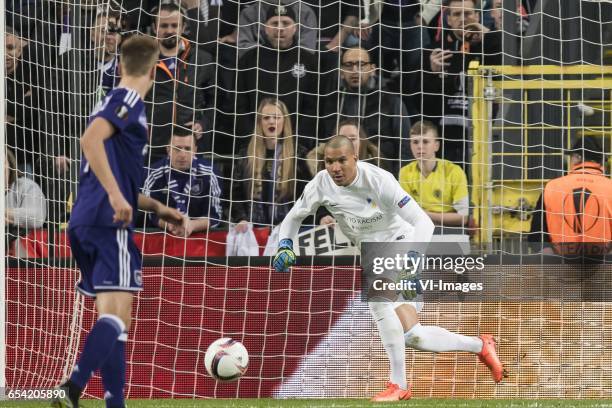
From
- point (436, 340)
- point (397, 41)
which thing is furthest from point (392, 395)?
point (397, 41)

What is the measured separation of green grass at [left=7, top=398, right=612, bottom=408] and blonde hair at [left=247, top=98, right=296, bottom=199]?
2.18 m

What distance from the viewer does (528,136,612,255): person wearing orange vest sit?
32.1ft

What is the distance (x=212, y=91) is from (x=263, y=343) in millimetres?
2682

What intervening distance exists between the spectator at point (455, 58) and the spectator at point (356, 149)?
0.63 meters

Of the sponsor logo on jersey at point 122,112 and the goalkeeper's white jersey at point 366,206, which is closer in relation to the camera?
the sponsor logo on jersey at point 122,112

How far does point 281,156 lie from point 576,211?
98.1 inches

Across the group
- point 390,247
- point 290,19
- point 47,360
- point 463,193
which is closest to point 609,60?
point 463,193

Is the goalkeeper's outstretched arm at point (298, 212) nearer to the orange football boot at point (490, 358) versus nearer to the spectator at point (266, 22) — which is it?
the orange football boot at point (490, 358)

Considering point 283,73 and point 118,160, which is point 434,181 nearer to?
point 283,73

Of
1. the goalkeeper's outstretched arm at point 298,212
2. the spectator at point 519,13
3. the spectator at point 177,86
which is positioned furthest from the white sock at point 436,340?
the spectator at point 519,13

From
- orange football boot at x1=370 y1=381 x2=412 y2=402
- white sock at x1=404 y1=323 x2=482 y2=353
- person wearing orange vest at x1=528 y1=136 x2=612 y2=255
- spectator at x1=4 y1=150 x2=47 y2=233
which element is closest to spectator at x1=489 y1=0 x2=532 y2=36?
person wearing orange vest at x1=528 y1=136 x2=612 y2=255

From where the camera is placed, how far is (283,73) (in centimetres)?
1116

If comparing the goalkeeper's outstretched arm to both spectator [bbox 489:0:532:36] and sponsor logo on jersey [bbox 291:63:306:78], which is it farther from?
spectator [bbox 489:0:532:36]

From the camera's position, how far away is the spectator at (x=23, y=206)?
995 centimetres
